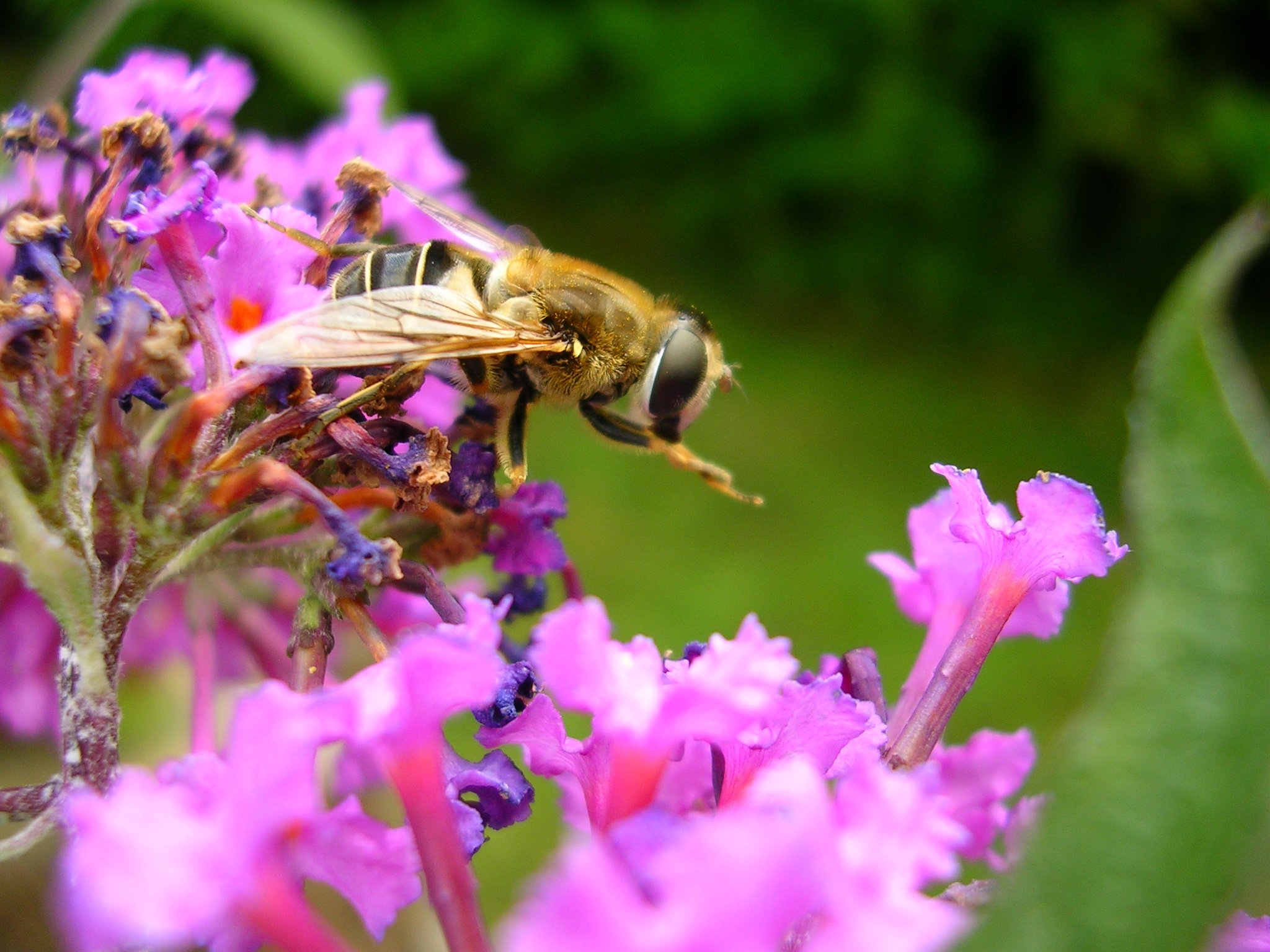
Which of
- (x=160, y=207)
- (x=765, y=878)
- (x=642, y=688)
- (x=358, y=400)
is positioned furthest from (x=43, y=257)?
(x=765, y=878)

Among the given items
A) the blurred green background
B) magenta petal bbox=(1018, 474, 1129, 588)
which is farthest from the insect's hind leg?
the blurred green background

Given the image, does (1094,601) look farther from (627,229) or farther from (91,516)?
(91,516)

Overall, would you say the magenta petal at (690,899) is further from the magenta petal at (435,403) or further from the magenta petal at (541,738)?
the magenta petal at (435,403)

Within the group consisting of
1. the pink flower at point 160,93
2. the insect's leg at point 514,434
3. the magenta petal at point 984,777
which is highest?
the pink flower at point 160,93

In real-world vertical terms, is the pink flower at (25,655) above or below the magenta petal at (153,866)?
below

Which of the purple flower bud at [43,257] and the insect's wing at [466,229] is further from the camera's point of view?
the insect's wing at [466,229]

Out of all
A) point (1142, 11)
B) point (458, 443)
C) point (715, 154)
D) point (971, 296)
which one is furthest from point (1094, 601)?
point (458, 443)

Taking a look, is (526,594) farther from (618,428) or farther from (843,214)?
(843,214)

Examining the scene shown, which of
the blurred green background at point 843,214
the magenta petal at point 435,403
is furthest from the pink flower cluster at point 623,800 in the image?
the blurred green background at point 843,214
